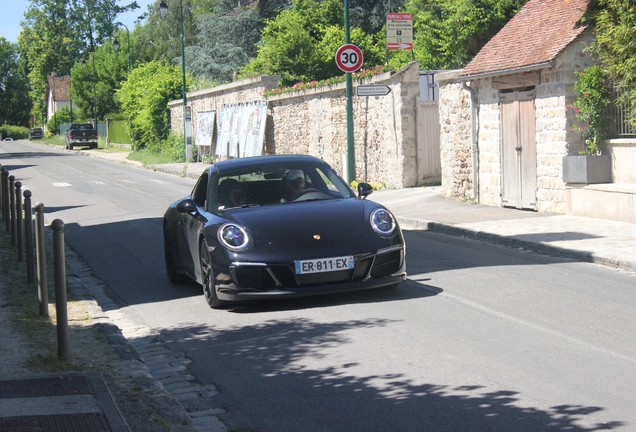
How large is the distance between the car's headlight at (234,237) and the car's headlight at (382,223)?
1.25 m

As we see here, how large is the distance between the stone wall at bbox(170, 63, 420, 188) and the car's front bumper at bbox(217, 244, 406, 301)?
1393 centimetres

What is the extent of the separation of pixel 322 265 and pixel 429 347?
5.57ft

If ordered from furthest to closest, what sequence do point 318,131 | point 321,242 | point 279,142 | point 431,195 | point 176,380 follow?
point 279,142, point 318,131, point 431,195, point 321,242, point 176,380

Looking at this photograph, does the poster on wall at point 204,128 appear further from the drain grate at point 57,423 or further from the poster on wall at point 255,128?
the drain grate at point 57,423

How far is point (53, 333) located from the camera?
7609 mm

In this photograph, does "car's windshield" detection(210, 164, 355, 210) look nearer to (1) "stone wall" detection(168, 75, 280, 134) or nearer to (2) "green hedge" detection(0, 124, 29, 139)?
(1) "stone wall" detection(168, 75, 280, 134)

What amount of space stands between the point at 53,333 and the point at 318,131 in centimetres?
2049

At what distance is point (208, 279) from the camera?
8820 millimetres

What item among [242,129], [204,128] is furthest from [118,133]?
[242,129]

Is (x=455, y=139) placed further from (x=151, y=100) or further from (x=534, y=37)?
(x=151, y=100)

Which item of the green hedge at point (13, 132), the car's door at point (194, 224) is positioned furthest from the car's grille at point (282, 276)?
the green hedge at point (13, 132)

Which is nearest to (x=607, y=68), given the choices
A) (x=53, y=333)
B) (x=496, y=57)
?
(x=496, y=57)

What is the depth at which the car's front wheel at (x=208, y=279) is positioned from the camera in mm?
8645

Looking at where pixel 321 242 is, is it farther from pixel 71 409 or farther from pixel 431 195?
pixel 431 195
